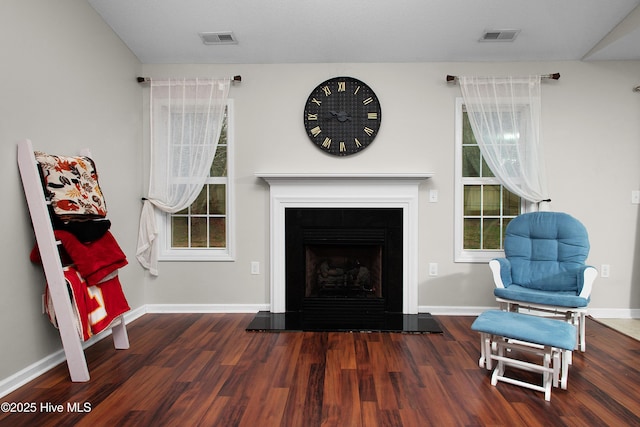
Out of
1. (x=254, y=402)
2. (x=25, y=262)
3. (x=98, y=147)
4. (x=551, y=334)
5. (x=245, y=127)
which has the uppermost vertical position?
(x=245, y=127)

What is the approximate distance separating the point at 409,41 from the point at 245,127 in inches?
68.1

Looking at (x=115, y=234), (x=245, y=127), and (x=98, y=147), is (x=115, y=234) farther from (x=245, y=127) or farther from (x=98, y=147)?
(x=245, y=127)

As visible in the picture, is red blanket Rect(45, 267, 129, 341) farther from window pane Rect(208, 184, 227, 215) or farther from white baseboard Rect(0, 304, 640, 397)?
window pane Rect(208, 184, 227, 215)

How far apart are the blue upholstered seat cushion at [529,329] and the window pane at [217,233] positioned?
8.23 ft

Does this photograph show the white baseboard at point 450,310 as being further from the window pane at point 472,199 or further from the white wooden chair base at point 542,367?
the white wooden chair base at point 542,367

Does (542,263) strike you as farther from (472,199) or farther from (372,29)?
(372,29)

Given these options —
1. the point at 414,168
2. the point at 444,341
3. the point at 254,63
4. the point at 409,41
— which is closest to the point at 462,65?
the point at 409,41

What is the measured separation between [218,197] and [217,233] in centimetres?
37

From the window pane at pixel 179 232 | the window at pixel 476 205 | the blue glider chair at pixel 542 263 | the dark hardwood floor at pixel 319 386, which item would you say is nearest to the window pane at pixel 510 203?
the window at pixel 476 205

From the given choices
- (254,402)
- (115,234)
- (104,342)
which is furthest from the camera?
(115,234)

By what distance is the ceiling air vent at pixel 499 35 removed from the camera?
320 centimetres

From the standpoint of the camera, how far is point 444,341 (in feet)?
9.68

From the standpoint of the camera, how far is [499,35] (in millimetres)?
3246

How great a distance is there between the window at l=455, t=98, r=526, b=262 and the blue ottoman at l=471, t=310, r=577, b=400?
1.37 meters
